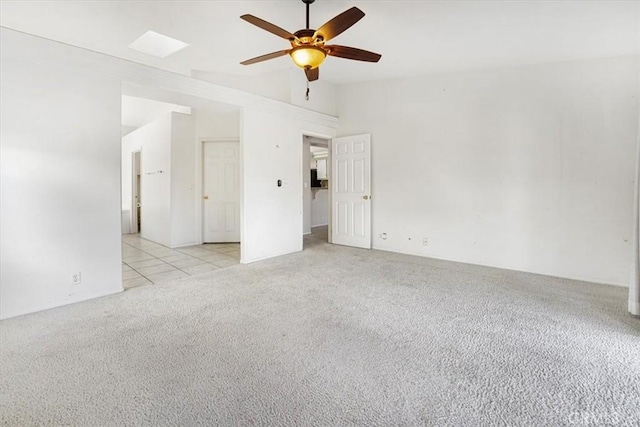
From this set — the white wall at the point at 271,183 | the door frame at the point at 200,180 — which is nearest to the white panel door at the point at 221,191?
the door frame at the point at 200,180

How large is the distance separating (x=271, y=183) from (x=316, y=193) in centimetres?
366

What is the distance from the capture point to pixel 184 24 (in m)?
3.61

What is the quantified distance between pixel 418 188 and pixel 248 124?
2.90 m

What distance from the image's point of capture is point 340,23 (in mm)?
2414

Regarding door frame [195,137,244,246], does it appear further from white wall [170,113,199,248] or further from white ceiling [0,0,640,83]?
white ceiling [0,0,640,83]

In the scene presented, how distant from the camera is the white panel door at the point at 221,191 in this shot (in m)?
6.24

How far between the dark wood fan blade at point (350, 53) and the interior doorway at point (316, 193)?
3.03 m

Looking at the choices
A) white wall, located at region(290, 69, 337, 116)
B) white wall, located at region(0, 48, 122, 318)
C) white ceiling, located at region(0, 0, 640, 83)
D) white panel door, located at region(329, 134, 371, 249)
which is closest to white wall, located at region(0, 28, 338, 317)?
white wall, located at region(0, 48, 122, 318)

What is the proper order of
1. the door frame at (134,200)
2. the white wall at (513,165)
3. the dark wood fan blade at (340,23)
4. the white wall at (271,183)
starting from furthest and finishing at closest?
the door frame at (134,200) < the white wall at (271,183) < the white wall at (513,165) < the dark wood fan blade at (340,23)

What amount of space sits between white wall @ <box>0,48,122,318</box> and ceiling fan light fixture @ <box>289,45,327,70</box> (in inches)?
78.8

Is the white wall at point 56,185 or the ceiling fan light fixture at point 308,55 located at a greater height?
the ceiling fan light fixture at point 308,55

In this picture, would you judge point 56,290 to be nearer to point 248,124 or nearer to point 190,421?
point 190,421

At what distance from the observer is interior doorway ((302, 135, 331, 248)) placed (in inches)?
260

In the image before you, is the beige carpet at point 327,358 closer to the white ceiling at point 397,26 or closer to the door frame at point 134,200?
the white ceiling at point 397,26
